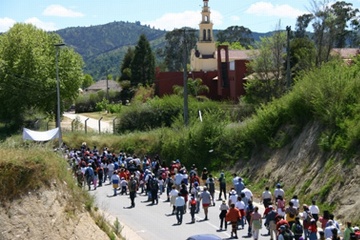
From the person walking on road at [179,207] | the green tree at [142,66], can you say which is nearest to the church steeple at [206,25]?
the green tree at [142,66]

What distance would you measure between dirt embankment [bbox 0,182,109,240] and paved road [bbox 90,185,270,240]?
3720 millimetres

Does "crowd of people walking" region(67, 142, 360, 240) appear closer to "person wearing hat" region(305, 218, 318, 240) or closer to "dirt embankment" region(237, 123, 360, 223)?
"person wearing hat" region(305, 218, 318, 240)

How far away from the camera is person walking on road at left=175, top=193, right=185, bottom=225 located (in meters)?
21.4

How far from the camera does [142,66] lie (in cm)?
9031

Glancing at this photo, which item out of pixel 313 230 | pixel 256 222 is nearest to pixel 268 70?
pixel 256 222

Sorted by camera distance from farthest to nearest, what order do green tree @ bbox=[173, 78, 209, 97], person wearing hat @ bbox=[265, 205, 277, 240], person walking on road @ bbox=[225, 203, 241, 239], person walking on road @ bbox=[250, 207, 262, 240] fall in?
1. green tree @ bbox=[173, 78, 209, 97]
2. person walking on road @ bbox=[225, 203, 241, 239]
3. person walking on road @ bbox=[250, 207, 262, 240]
4. person wearing hat @ bbox=[265, 205, 277, 240]

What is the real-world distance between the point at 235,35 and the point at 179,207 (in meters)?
123

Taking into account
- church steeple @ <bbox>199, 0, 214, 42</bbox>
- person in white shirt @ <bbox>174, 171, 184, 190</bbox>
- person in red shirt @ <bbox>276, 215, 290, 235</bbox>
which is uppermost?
church steeple @ <bbox>199, 0, 214, 42</bbox>

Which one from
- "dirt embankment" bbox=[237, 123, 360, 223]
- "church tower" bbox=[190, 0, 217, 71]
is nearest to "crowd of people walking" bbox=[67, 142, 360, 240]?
"dirt embankment" bbox=[237, 123, 360, 223]

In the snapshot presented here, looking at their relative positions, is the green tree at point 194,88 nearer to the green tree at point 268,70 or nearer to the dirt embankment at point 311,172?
the green tree at point 268,70

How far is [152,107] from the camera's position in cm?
4825

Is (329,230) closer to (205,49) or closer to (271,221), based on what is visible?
(271,221)

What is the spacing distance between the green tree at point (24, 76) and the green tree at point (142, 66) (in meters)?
31.7

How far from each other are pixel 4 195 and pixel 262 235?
8.84 metres
